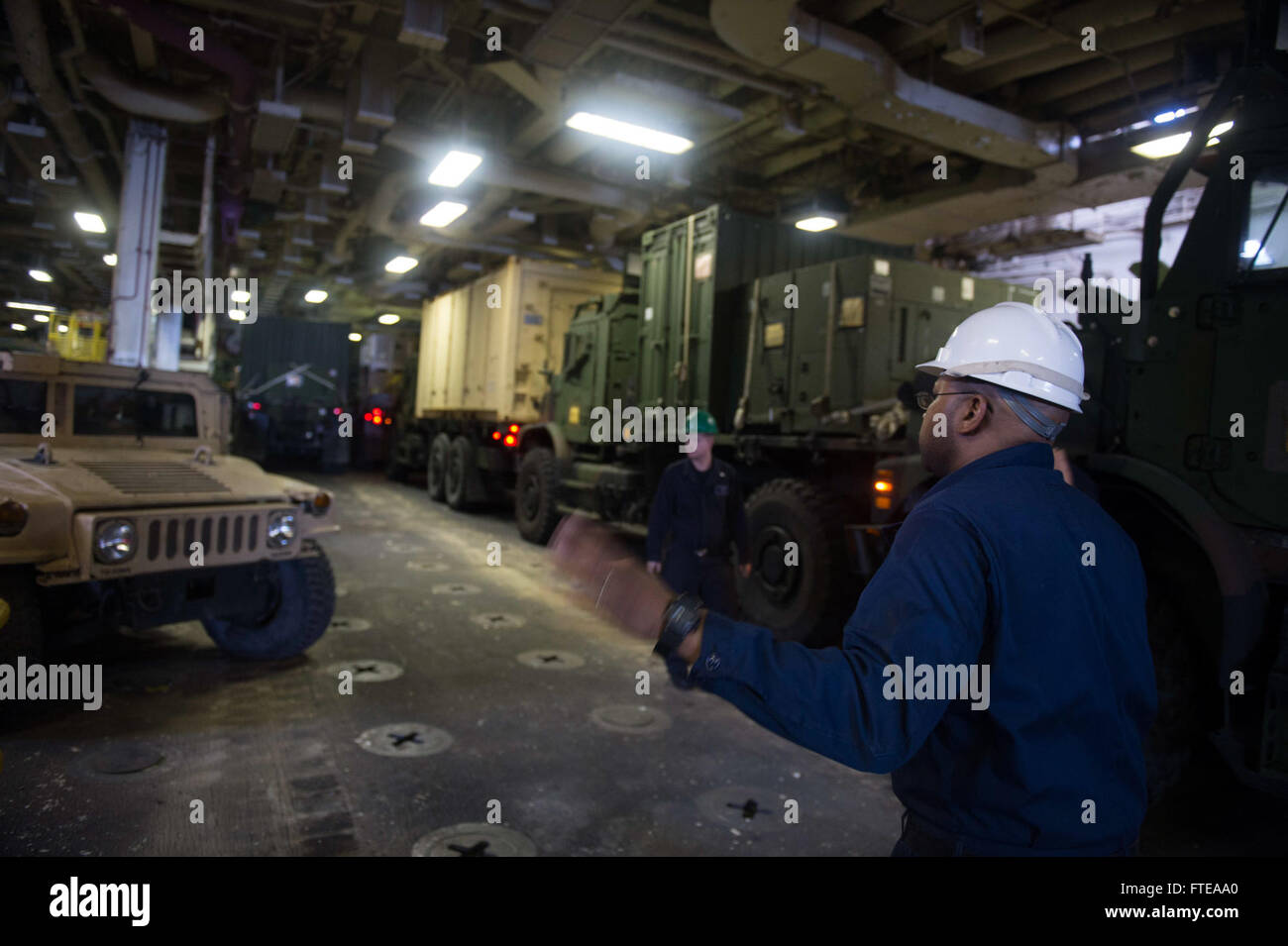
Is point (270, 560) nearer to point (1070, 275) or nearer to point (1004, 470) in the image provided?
point (1004, 470)

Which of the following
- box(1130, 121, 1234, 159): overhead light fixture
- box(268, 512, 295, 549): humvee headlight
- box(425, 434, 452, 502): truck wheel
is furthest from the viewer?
box(425, 434, 452, 502): truck wheel

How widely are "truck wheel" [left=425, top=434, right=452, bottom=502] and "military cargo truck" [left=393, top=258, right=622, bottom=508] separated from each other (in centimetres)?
2

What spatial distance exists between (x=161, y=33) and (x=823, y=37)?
542cm

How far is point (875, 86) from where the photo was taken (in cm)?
721

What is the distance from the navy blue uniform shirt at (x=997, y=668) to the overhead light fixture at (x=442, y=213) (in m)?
10.9

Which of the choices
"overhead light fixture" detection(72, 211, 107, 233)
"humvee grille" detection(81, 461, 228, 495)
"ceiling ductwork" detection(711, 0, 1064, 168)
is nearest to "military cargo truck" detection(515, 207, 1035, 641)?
"ceiling ductwork" detection(711, 0, 1064, 168)

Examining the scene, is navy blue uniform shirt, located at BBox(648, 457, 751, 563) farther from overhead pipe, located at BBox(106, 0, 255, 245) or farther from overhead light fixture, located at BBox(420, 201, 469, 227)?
overhead light fixture, located at BBox(420, 201, 469, 227)

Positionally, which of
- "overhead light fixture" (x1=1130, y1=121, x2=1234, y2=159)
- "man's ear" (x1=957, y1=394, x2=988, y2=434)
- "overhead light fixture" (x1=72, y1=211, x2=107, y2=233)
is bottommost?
"man's ear" (x1=957, y1=394, x2=988, y2=434)

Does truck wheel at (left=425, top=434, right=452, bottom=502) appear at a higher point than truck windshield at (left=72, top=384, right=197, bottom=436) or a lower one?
lower

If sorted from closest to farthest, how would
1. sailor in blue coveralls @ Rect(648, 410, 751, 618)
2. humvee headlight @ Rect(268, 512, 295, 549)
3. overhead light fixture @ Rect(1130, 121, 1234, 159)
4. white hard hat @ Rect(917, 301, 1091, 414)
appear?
white hard hat @ Rect(917, 301, 1091, 414)
humvee headlight @ Rect(268, 512, 295, 549)
sailor in blue coveralls @ Rect(648, 410, 751, 618)
overhead light fixture @ Rect(1130, 121, 1234, 159)

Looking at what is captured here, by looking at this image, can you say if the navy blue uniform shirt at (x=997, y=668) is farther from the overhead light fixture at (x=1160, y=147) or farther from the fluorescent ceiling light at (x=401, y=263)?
the fluorescent ceiling light at (x=401, y=263)

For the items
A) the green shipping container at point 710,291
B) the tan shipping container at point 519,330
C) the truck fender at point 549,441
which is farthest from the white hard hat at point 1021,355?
the tan shipping container at point 519,330

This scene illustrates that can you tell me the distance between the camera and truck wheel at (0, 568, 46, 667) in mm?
3941

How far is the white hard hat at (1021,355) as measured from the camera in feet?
5.47
